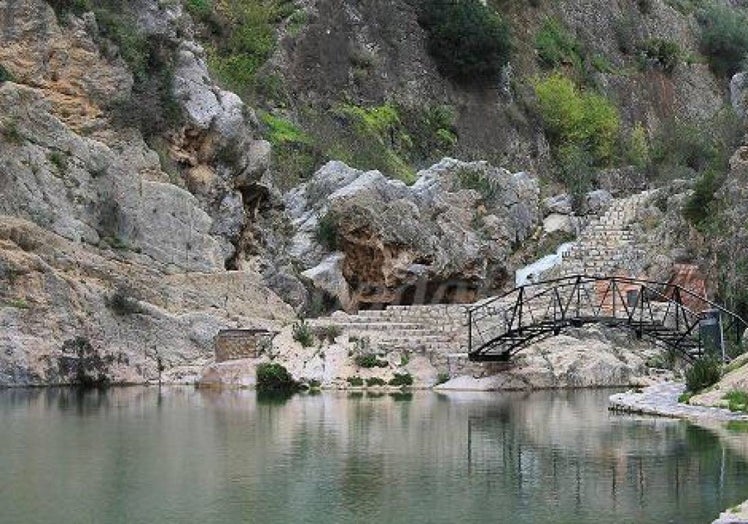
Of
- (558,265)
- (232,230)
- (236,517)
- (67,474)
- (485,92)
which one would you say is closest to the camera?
(236,517)

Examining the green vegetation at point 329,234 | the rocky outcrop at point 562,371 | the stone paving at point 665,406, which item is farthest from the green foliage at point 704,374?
the green vegetation at point 329,234

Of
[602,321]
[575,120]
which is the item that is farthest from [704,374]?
[575,120]

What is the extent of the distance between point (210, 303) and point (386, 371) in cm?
615

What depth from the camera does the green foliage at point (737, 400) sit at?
97.2 ft

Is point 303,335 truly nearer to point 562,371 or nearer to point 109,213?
point 109,213

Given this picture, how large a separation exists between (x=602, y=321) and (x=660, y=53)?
58379mm

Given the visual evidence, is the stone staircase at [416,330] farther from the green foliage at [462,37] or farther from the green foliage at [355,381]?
the green foliage at [462,37]

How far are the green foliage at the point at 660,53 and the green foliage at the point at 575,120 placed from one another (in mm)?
13277

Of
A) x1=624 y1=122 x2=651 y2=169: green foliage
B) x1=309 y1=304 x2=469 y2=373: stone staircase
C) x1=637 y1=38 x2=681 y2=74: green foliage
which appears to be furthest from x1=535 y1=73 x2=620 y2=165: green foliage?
x1=309 y1=304 x2=469 y2=373: stone staircase

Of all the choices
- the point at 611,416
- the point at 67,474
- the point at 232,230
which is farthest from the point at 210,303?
the point at 67,474

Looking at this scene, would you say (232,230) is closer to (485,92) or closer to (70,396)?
(70,396)

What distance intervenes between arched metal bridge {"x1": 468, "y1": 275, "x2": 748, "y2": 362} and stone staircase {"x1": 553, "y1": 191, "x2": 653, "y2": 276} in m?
4.96

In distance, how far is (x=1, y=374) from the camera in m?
39.5

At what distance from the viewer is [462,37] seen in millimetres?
76062
